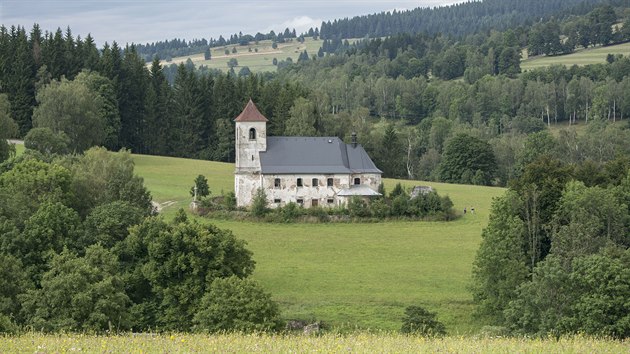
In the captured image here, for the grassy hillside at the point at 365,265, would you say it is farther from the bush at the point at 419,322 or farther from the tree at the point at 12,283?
the tree at the point at 12,283

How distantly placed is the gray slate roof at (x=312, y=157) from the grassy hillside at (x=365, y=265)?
24.0 ft

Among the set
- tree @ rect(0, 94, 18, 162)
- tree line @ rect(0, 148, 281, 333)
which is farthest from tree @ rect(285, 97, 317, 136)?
tree line @ rect(0, 148, 281, 333)

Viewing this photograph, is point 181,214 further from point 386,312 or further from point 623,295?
point 623,295

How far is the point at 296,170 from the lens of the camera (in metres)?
78.2

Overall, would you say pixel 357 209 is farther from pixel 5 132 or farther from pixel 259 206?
pixel 5 132

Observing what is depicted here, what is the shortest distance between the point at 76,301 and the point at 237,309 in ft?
19.9

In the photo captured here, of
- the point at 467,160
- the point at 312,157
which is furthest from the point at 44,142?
the point at 467,160

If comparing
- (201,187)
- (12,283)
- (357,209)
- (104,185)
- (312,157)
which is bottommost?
(12,283)

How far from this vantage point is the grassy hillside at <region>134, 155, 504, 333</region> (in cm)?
4588

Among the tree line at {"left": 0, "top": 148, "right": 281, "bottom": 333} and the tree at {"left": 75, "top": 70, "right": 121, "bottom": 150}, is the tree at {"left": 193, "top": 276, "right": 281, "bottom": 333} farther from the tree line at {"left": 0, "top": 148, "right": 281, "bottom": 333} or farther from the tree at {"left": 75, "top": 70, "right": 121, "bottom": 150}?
the tree at {"left": 75, "top": 70, "right": 121, "bottom": 150}

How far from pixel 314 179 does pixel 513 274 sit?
3398cm

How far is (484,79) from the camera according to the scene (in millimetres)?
183875

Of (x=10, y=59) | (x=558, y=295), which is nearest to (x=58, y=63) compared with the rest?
(x=10, y=59)

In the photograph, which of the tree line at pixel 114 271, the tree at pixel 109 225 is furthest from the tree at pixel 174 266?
the tree at pixel 109 225
